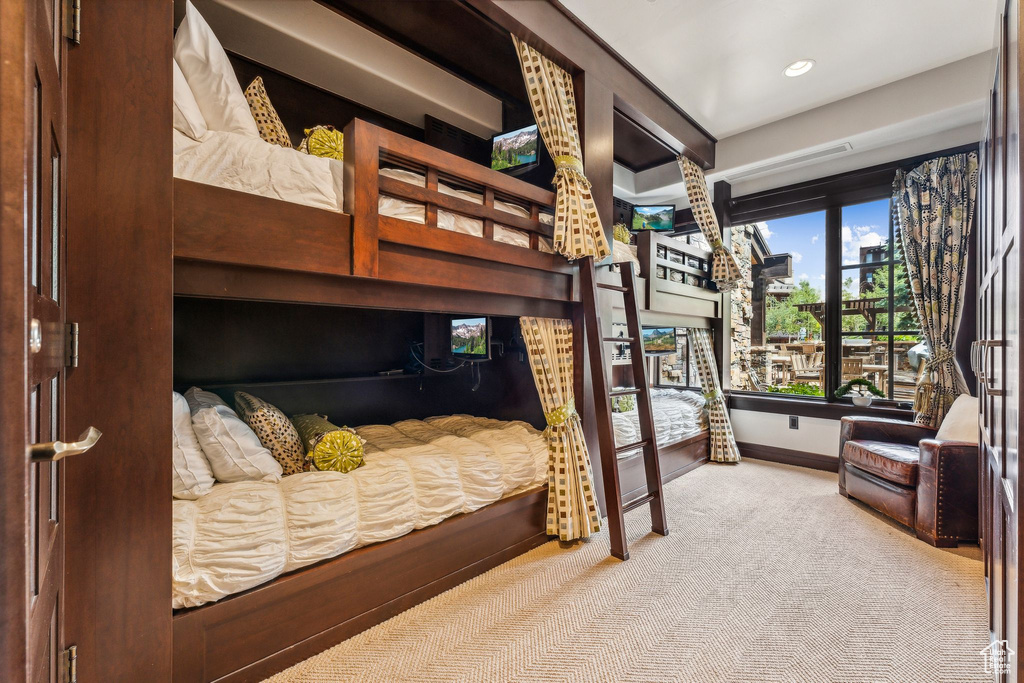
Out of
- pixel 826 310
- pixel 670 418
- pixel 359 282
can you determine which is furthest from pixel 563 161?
pixel 826 310

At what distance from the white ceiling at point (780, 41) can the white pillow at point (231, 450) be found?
2733mm

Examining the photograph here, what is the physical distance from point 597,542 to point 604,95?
2.79 m

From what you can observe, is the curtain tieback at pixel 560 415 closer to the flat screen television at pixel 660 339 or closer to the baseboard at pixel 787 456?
the flat screen television at pixel 660 339

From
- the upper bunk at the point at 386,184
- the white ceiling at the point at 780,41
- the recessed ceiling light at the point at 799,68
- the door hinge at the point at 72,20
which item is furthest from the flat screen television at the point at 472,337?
the recessed ceiling light at the point at 799,68

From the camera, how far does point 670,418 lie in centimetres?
400

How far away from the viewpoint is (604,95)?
2.90 metres

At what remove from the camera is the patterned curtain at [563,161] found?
2480mm

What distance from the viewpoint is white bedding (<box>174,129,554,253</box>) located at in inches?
59.9

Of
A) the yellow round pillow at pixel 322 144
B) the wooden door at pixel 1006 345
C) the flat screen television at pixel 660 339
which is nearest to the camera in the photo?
the wooden door at pixel 1006 345

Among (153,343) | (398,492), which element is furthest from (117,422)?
(398,492)

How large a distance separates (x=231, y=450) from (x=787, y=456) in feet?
14.8

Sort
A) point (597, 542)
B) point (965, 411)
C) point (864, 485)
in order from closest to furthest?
point (597, 542) → point (965, 411) → point (864, 485)

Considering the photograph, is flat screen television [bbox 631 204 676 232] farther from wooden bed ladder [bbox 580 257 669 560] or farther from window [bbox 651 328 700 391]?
wooden bed ladder [bbox 580 257 669 560]

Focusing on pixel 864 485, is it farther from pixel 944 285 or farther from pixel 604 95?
pixel 604 95
